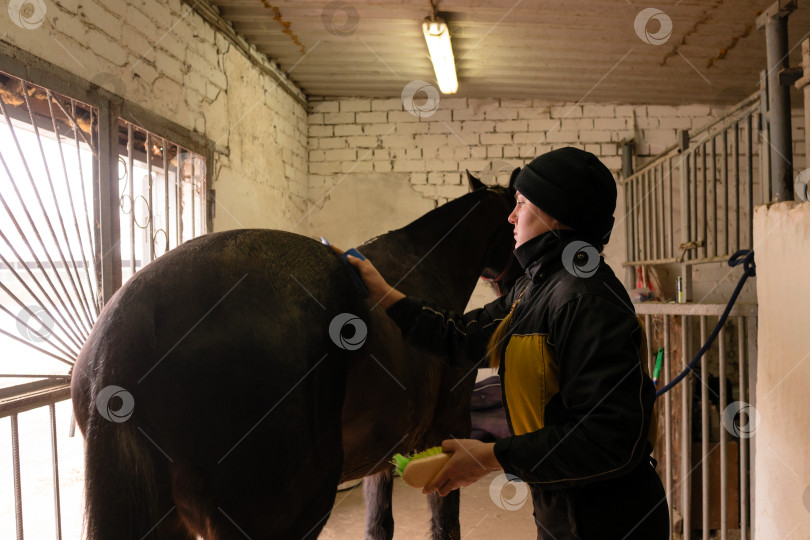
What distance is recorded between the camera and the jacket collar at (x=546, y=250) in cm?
107

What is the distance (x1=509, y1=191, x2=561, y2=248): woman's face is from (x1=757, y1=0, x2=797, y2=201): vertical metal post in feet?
5.13

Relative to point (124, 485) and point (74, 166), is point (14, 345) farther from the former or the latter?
point (124, 485)

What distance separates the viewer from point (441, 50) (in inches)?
157

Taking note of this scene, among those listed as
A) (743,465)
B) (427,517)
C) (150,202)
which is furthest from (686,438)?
(150,202)

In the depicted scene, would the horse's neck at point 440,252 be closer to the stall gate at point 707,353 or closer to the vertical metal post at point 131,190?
the stall gate at point 707,353

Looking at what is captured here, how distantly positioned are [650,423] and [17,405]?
204cm

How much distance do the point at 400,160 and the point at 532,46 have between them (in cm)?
189

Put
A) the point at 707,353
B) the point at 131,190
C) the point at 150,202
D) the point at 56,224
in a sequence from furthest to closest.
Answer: the point at 707,353, the point at 150,202, the point at 131,190, the point at 56,224

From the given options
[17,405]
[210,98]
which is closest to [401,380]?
[17,405]

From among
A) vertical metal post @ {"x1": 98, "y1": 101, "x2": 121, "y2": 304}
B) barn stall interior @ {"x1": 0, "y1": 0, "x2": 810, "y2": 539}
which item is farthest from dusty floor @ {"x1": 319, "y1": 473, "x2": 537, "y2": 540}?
vertical metal post @ {"x1": 98, "y1": 101, "x2": 121, "y2": 304}

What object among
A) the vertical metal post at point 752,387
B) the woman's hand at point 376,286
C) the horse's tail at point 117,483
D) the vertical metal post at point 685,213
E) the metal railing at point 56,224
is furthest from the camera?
the vertical metal post at point 685,213

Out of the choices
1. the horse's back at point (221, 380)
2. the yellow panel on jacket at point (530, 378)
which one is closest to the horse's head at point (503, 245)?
the horse's back at point (221, 380)

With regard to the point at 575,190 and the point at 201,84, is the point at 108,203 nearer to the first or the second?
the point at 201,84

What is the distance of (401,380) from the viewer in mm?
1718
